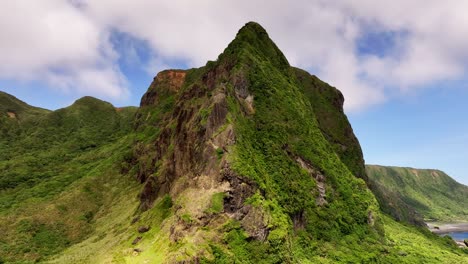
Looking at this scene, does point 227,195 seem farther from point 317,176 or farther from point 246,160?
point 317,176

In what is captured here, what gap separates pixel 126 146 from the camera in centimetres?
14412

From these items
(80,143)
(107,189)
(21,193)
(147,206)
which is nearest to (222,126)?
(147,206)

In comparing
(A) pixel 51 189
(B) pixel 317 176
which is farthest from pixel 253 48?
(A) pixel 51 189

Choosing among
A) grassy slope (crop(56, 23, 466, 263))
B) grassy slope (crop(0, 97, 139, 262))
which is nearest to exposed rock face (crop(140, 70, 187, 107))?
grassy slope (crop(0, 97, 139, 262))

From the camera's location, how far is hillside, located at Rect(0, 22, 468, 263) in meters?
56.4

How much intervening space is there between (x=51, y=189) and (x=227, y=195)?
85.9 m

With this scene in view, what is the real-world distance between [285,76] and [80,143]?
391 ft

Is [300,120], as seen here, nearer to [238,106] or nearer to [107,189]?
[238,106]

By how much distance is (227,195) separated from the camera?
58.1 meters

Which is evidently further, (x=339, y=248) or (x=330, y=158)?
(x=330, y=158)

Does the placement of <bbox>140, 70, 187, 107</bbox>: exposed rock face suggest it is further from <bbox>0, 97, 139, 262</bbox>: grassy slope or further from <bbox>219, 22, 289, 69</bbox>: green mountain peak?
<bbox>219, 22, 289, 69</bbox>: green mountain peak

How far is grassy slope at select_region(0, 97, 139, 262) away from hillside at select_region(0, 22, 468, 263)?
47 centimetres

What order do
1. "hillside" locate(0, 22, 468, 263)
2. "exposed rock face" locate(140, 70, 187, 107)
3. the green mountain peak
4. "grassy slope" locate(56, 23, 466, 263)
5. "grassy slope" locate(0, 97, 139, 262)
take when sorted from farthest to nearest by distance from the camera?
"exposed rock face" locate(140, 70, 187, 107), the green mountain peak, "grassy slope" locate(0, 97, 139, 262), "hillside" locate(0, 22, 468, 263), "grassy slope" locate(56, 23, 466, 263)

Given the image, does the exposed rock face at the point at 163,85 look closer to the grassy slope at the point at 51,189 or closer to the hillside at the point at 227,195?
the grassy slope at the point at 51,189
